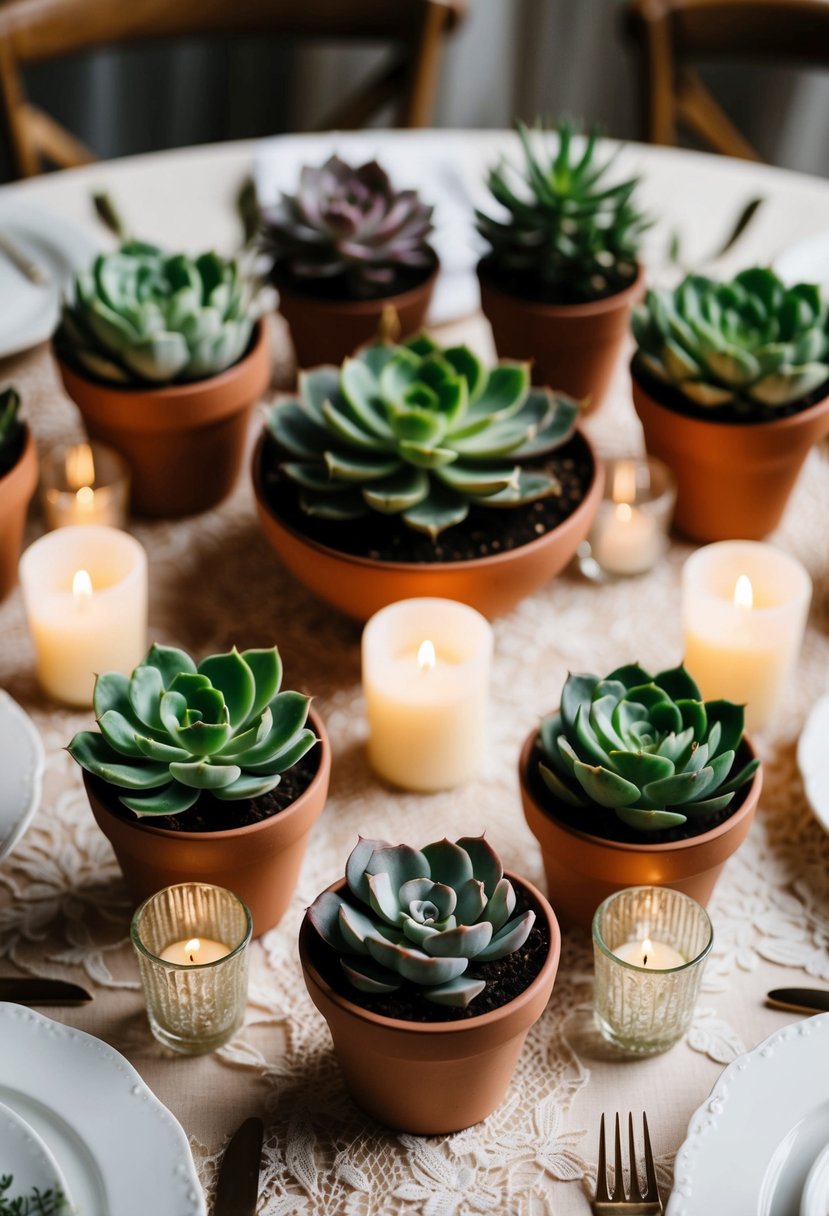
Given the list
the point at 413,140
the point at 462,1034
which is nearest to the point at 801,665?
the point at 462,1034

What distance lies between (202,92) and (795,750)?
92.5 inches

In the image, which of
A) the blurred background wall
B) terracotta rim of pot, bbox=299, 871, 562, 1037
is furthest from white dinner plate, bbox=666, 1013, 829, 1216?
the blurred background wall

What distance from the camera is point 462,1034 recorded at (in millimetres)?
658

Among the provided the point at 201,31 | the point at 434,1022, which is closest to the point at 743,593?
the point at 434,1022

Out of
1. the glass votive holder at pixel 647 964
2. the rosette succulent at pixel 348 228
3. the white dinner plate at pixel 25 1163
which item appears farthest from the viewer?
the rosette succulent at pixel 348 228

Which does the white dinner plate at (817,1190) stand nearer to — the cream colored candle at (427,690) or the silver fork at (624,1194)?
the silver fork at (624,1194)

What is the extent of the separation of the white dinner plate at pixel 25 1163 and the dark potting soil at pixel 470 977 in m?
0.16

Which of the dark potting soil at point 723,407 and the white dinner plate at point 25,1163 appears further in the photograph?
the dark potting soil at point 723,407

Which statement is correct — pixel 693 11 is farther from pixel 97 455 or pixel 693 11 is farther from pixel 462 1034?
pixel 462 1034

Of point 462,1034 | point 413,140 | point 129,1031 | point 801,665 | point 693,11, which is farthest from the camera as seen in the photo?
point 693,11

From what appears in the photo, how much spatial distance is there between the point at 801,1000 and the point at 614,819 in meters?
0.16

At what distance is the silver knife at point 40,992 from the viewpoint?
78cm

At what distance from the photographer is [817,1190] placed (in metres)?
0.65

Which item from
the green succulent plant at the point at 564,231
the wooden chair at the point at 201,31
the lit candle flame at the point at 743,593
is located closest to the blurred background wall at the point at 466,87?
the wooden chair at the point at 201,31
